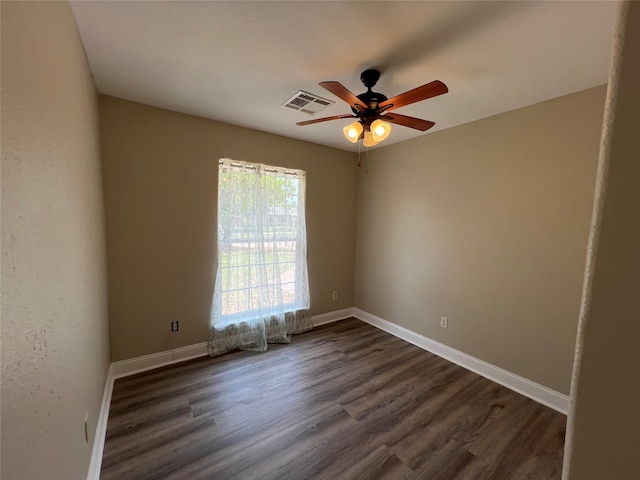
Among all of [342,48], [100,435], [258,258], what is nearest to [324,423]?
[100,435]

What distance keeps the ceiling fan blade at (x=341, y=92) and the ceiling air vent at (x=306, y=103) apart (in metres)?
0.60

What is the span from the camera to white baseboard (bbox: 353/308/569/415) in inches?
87.4

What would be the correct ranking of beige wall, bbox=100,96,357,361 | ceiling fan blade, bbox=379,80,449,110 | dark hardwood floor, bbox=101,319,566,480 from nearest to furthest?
ceiling fan blade, bbox=379,80,449,110, dark hardwood floor, bbox=101,319,566,480, beige wall, bbox=100,96,357,361

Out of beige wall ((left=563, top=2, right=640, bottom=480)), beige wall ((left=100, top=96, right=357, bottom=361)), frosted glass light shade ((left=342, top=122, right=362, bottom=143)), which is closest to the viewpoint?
beige wall ((left=563, top=2, right=640, bottom=480))

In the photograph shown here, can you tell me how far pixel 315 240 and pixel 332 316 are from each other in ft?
3.79

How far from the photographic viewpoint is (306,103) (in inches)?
92.5

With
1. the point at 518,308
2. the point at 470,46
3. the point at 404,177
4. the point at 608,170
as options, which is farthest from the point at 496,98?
the point at 608,170

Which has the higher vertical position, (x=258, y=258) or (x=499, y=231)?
(x=499, y=231)

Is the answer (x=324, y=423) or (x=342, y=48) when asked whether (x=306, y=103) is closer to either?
(x=342, y=48)

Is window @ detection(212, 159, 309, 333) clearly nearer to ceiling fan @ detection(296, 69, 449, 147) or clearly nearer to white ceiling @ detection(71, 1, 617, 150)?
white ceiling @ detection(71, 1, 617, 150)

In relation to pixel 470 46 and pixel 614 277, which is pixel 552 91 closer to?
pixel 470 46

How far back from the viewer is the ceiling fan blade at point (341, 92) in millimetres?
1535

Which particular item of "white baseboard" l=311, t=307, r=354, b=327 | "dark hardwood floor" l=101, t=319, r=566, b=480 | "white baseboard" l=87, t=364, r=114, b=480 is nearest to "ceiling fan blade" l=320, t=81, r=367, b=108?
"dark hardwood floor" l=101, t=319, r=566, b=480

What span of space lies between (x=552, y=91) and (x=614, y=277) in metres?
2.49
